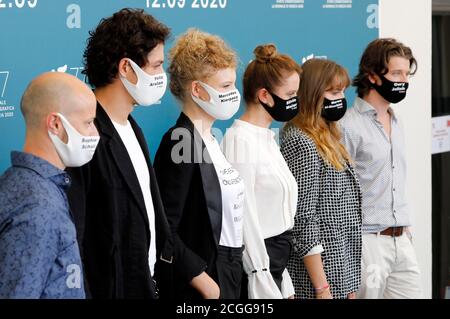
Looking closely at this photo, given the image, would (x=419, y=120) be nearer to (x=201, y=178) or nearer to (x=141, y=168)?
(x=201, y=178)

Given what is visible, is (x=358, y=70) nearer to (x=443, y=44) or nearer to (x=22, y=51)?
(x=443, y=44)

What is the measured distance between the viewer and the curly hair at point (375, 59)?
16.3ft

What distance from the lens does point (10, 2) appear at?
3.79 metres

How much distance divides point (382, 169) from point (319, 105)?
568 mm

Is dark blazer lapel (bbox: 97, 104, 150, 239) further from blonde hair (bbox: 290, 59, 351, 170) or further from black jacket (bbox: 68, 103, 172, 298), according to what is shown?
blonde hair (bbox: 290, 59, 351, 170)

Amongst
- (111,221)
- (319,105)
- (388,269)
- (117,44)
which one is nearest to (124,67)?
(117,44)

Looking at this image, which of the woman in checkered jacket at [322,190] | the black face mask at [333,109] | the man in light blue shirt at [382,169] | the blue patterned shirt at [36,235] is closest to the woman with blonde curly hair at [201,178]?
the woman in checkered jacket at [322,190]

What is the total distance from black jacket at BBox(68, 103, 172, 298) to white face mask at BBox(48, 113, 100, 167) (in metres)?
0.21

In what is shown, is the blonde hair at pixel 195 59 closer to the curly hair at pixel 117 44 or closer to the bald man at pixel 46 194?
the curly hair at pixel 117 44

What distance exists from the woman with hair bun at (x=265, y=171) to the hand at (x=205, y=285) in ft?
1.08

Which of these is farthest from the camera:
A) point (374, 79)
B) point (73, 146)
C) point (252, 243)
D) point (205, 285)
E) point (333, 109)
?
point (374, 79)

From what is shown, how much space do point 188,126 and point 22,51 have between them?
72cm

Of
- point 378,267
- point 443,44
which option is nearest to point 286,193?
point 378,267

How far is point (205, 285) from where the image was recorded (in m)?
3.87
